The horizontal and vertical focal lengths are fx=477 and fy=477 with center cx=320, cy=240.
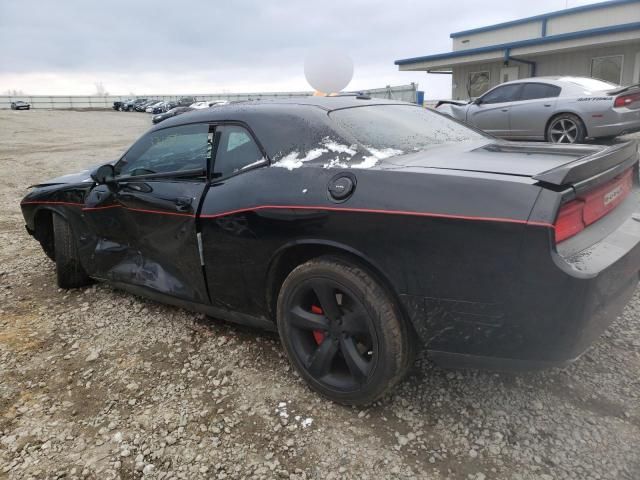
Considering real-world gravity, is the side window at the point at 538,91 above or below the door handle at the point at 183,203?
above

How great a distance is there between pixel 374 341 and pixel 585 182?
3.59ft

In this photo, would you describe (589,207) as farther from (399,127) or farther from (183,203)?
(183,203)

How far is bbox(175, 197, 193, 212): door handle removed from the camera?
111 inches

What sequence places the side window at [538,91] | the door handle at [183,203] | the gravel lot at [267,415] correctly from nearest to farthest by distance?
the gravel lot at [267,415] → the door handle at [183,203] → the side window at [538,91]

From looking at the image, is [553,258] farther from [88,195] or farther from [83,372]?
[88,195]

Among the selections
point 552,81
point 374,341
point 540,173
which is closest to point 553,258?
point 540,173

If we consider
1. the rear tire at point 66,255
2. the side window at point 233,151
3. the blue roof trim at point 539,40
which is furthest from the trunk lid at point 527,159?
the blue roof trim at point 539,40

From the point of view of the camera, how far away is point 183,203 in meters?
2.84

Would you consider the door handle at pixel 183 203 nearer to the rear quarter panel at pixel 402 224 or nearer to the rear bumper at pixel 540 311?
the rear quarter panel at pixel 402 224

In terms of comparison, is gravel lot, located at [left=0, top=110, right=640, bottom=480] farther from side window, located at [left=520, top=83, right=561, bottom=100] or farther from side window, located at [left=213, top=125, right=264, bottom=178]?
side window, located at [left=520, top=83, right=561, bottom=100]

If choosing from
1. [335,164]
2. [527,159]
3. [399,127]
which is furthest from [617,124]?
[335,164]

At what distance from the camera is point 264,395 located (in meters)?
2.56

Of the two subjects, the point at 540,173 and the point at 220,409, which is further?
the point at 220,409

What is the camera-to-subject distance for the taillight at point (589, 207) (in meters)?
1.84
